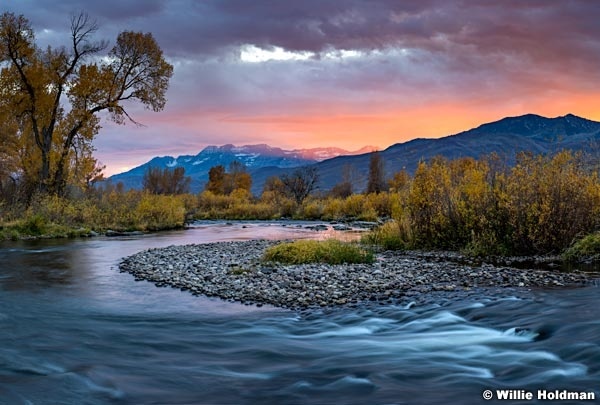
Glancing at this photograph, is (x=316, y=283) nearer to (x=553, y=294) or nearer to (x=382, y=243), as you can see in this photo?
(x=553, y=294)

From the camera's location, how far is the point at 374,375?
18.5 feet

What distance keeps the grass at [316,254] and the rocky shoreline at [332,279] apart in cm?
54

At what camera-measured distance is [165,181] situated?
73.1 meters

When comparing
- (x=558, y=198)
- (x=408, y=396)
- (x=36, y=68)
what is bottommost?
(x=408, y=396)

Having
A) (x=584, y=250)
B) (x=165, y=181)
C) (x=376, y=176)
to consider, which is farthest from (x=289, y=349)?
(x=165, y=181)

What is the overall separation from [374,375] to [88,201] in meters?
29.0

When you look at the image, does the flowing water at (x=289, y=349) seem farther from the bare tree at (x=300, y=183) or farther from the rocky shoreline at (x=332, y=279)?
the bare tree at (x=300, y=183)

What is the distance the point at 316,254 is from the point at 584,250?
7064 millimetres

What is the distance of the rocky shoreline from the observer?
9.45 metres

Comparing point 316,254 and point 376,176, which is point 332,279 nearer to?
point 316,254

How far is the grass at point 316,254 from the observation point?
12.8 m

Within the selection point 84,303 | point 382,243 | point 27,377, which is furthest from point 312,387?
point 382,243

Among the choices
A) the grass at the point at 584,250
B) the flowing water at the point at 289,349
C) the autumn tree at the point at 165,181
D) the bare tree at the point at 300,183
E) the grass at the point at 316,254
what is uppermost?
the autumn tree at the point at 165,181

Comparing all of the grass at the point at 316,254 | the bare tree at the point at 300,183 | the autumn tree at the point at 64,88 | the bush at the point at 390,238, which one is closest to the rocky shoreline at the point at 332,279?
the grass at the point at 316,254
